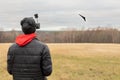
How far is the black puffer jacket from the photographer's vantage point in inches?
271

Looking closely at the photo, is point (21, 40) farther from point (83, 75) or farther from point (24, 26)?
point (83, 75)

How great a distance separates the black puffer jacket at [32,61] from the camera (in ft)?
22.6

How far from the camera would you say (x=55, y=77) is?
62.8 feet

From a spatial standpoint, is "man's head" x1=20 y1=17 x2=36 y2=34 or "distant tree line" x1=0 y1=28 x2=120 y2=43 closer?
"man's head" x1=20 y1=17 x2=36 y2=34

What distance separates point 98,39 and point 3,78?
50.2m

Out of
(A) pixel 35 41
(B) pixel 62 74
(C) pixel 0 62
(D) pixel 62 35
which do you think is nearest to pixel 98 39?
(D) pixel 62 35

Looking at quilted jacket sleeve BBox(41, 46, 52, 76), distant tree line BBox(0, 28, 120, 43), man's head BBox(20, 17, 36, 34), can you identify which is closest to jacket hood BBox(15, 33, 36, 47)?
man's head BBox(20, 17, 36, 34)

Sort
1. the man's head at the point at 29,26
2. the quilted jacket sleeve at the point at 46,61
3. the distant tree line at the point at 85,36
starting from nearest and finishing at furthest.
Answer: the quilted jacket sleeve at the point at 46,61 < the man's head at the point at 29,26 < the distant tree line at the point at 85,36

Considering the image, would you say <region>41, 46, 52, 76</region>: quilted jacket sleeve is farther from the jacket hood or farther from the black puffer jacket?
the jacket hood

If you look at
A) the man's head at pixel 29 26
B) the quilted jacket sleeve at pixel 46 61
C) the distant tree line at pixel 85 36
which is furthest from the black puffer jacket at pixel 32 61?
the distant tree line at pixel 85 36

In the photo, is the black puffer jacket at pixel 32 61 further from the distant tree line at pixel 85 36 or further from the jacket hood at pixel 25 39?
the distant tree line at pixel 85 36

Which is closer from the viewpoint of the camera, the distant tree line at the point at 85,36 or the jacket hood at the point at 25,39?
the jacket hood at the point at 25,39

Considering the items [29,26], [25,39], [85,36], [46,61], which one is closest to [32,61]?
[46,61]

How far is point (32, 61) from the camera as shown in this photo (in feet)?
22.8
